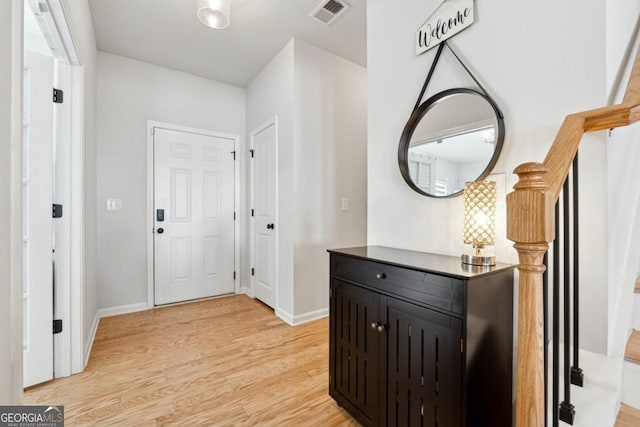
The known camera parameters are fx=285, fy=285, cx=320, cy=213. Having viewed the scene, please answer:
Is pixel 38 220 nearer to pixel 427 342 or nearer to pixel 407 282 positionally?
pixel 407 282

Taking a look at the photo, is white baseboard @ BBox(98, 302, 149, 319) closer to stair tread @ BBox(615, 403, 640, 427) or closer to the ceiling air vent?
the ceiling air vent

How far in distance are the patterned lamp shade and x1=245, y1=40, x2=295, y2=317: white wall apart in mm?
1823

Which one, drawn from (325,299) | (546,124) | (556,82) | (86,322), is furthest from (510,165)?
(86,322)

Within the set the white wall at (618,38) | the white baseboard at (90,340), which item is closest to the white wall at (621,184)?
the white wall at (618,38)

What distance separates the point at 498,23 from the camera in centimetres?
132

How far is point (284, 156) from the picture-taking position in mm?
2980

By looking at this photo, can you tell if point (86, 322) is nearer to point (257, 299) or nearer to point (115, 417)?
point (115, 417)

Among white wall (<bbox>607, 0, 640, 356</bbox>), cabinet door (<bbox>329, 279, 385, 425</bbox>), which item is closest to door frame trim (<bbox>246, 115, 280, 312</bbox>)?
cabinet door (<bbox>329, 279, 385, 425</bbox>)

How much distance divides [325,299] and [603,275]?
2352mm

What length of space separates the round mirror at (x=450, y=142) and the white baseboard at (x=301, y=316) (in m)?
1.82

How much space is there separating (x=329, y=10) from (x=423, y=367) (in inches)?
106

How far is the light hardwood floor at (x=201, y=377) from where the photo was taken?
1.57 meters

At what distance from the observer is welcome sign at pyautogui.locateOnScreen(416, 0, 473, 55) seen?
56.6 inches

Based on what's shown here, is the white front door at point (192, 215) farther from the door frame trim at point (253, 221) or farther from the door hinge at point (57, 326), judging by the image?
the door hinge at point (57, 326)
